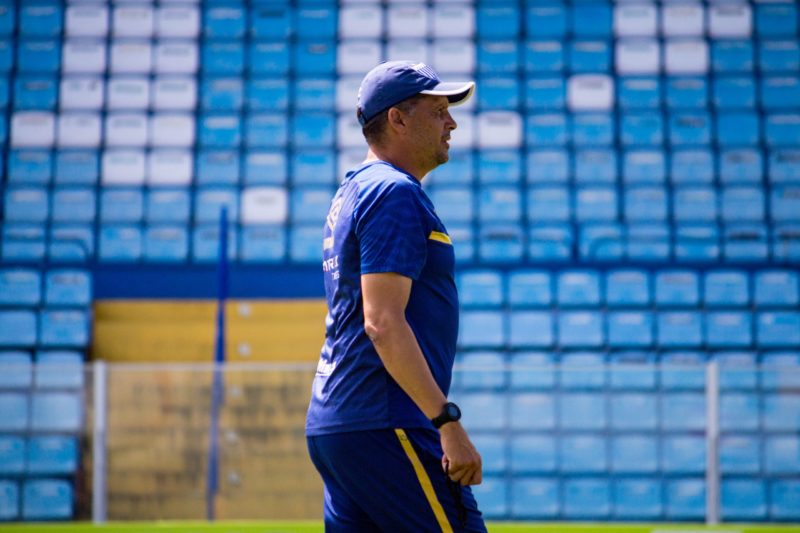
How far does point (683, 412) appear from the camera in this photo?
6.72m

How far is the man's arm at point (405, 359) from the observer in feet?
6.61

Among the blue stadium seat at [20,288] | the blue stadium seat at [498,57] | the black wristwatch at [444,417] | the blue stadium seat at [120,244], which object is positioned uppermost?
the blue stadium seat at [498,57]

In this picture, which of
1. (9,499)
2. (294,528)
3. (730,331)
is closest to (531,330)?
(730,331)

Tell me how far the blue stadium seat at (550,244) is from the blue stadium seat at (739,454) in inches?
115

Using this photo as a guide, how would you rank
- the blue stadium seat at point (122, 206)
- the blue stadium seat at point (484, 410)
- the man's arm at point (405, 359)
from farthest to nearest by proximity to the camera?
the blue stadium seat at point (122, 206) → the blue stadium seat at point (484, 410) → the man's arm at point (405, 359)

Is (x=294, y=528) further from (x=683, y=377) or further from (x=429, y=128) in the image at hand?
(x=429, y=128)

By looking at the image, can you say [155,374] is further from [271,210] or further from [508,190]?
[508,190]

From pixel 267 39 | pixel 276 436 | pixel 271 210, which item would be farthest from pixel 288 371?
pixel 267 39

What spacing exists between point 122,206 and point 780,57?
584 centimetres

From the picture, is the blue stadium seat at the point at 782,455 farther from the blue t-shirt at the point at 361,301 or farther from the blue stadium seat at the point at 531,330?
the blue t-shirt at the point at 361,301

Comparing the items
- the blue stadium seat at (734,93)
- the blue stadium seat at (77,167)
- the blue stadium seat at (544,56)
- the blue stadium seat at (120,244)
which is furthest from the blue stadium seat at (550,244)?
the blue stadium seat at (77,167)

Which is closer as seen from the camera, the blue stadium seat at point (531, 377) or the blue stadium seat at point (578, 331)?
the blue stadium seat at point (531, 377)

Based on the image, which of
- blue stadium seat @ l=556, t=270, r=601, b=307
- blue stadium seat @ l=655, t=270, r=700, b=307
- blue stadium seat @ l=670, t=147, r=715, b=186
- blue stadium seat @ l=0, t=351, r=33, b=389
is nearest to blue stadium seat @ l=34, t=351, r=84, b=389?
blue stadium seat @ l=0, t=351, r=33, b=389

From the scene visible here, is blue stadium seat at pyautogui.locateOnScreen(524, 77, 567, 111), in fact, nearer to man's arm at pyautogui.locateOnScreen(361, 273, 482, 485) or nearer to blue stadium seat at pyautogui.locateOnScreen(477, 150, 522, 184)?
blue stadium seat at pyautogui.locateOnScreen(477, 150, 522, 184)
